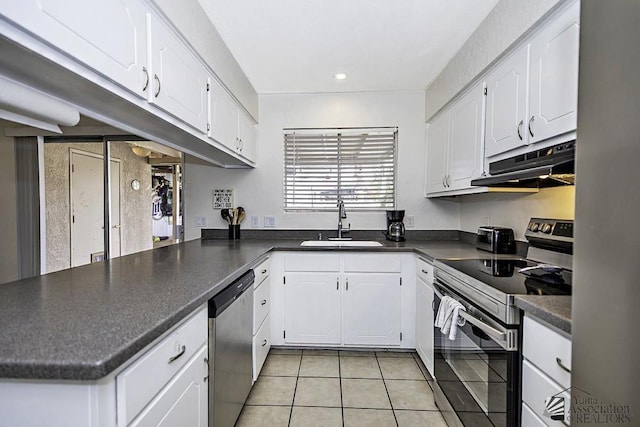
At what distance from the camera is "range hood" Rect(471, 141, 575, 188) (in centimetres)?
126

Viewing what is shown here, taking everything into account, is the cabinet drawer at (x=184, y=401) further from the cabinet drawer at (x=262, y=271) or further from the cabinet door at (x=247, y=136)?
the cabinet door at (x=247, y=136)

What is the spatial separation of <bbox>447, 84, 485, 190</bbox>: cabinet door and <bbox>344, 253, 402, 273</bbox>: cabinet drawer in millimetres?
752

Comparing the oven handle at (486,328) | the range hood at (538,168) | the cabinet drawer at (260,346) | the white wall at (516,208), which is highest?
the range hood at (538,168)

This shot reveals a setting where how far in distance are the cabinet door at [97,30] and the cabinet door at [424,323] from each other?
215 cm

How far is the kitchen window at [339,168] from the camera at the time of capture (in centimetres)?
334

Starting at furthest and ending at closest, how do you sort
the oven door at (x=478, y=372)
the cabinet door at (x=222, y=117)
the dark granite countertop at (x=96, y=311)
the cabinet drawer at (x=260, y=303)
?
the cabinet drawer at (x=260, y=303) → the cabinet door at (x=222, y=117) → the oven door at (x=478, y=372) → the dark granite countertop at (x=96, y=311)

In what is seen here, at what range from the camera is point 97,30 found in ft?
3.43

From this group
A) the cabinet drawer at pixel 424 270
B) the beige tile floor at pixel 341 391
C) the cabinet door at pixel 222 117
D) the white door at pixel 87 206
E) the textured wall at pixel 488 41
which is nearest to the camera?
the textured wall at pixel 488 41

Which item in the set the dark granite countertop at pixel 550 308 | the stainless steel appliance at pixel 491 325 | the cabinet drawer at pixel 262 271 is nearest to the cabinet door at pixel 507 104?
the stainless steel appliance at pixel 491 325

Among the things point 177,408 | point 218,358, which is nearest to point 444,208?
point 218,358

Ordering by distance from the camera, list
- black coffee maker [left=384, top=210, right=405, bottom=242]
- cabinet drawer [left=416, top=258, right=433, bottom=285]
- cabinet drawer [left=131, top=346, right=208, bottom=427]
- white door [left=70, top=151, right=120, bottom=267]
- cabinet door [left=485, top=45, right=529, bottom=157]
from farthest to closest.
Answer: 1. black coffee maker [left=384, top=210, right=405, bottom=242]
2. white door [left=70, top=151, right=120, bottom=267]
3. cabinet drawer [left=416, top=258, right=433, bottom=285]
4. cabinet door [left=485, top=45, right=529, bottom=157]
5. cabinet drawer [left=131, top=346, right=208, bottom=427]

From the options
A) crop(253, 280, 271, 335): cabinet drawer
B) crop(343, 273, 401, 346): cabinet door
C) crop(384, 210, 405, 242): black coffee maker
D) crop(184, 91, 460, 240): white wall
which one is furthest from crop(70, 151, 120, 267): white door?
crop(384, 210, 405, 242): black coffee maker

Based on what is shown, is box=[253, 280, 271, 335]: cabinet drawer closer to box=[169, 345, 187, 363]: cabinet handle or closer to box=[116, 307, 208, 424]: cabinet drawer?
box=[116, 307, 208, 424]: cabinet drawer

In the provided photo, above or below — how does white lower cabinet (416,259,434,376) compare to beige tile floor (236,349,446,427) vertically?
above
